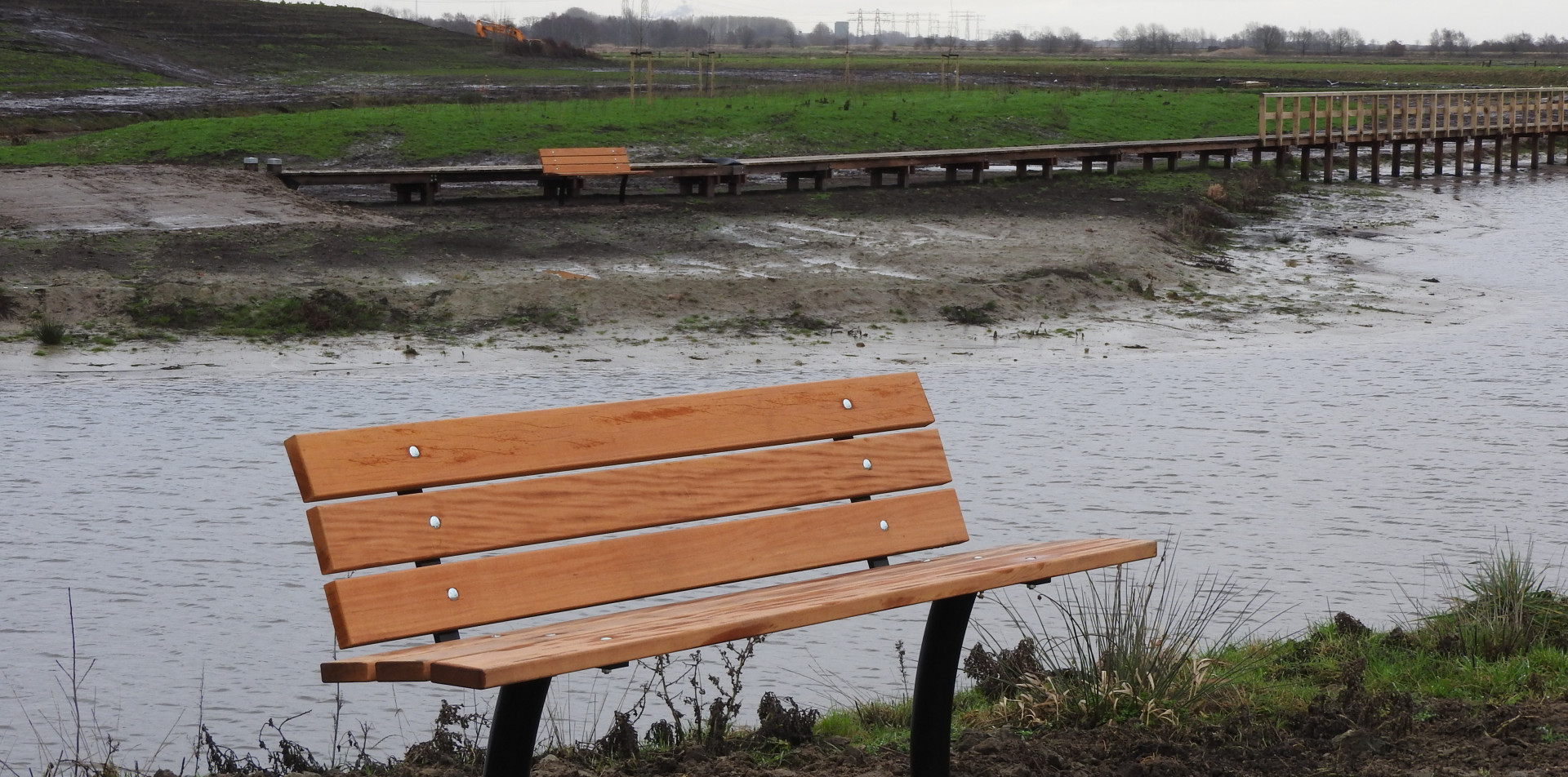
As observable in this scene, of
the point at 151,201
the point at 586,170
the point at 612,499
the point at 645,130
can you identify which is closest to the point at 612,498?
the point at 612,499

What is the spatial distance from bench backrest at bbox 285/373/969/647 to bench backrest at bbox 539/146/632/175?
1639 centimetres

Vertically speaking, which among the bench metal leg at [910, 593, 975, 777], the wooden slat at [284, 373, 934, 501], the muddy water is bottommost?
the muddy water

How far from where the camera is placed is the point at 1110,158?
2727 centimetres

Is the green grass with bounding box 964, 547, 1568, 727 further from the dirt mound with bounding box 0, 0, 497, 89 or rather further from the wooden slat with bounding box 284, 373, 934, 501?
the dirt mound with bounding box 0, 0, 497, 89

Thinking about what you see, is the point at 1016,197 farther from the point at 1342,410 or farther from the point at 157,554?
the point at 157,554

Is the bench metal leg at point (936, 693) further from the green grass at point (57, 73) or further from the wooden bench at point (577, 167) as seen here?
the green grass at point (57, 73)

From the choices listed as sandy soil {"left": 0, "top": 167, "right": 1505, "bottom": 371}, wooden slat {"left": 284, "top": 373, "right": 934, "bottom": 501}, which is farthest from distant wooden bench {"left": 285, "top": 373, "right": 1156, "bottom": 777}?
sandy soil {"left": 0, "top": 167, "right": 1505, "bottom": 371}

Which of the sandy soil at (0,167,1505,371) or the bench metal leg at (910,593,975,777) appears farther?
the sandy soil at (0,167,1505,371)

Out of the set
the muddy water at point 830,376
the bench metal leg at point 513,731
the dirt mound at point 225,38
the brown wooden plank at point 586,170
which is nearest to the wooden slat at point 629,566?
the bench metal leg at point 513,731

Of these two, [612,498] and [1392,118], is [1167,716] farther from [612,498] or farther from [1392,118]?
[1392,118]

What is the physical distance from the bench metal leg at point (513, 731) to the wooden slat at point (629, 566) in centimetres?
31

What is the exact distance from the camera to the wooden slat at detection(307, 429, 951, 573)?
3.43 metres

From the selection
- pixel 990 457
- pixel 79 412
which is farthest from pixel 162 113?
pixel 990 457

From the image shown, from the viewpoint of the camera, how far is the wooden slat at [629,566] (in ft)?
11.1
